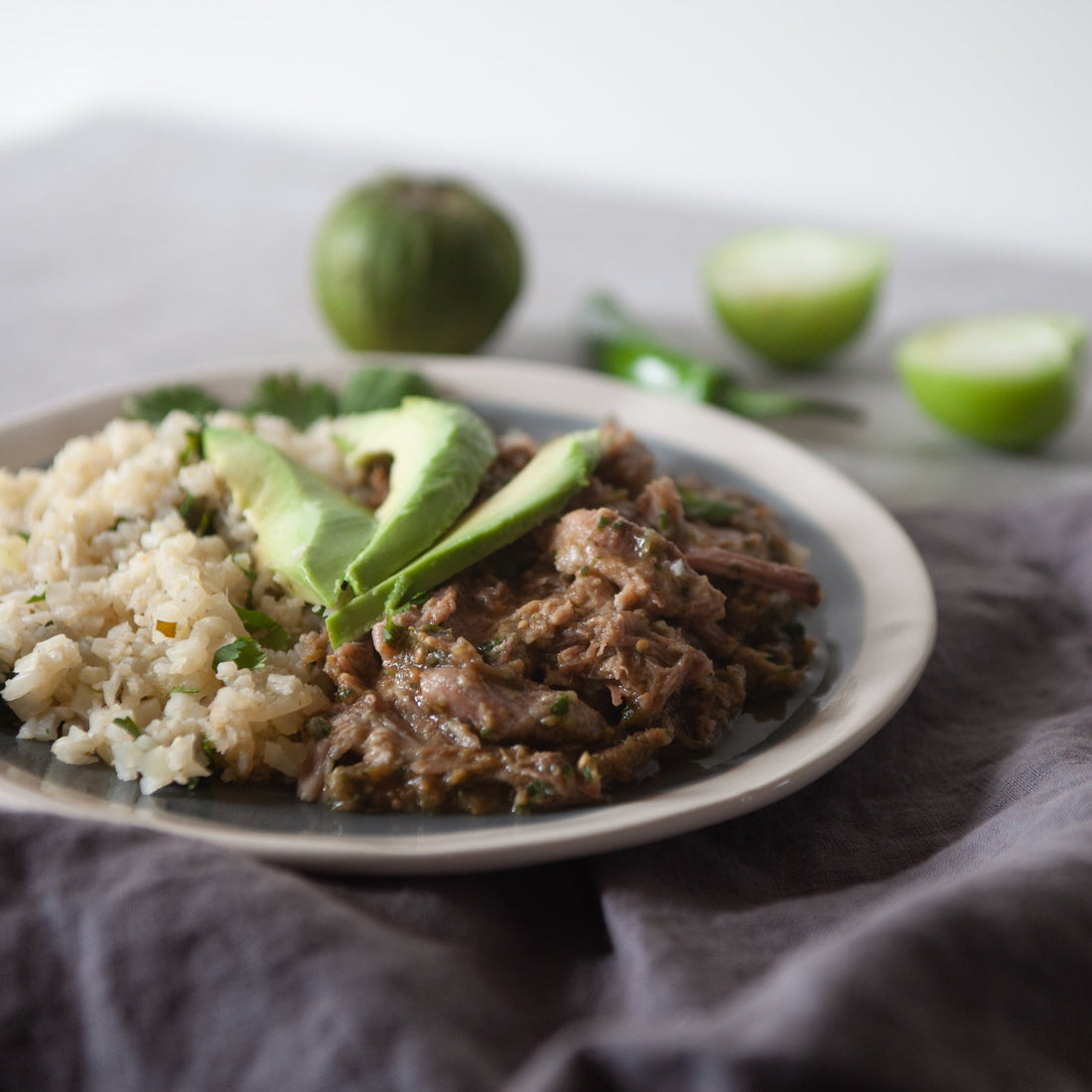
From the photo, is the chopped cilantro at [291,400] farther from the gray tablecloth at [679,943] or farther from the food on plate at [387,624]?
the gray tablecloth at [679,943]

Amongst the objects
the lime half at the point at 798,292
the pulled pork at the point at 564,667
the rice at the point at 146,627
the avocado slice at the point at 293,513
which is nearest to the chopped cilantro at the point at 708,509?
the pulled pork at the point at 564,667

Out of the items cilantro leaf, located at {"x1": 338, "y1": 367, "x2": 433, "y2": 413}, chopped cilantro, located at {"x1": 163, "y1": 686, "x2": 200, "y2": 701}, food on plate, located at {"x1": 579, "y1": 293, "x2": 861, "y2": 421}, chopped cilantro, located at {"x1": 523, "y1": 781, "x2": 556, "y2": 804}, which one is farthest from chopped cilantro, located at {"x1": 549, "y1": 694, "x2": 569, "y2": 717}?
food on plate, located at {"x1": 579, "y1": 293, "x2": 861, "y2": 421}

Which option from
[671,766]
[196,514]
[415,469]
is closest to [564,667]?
[671,766]

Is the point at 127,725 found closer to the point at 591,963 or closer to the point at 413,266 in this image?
the point at 591,963

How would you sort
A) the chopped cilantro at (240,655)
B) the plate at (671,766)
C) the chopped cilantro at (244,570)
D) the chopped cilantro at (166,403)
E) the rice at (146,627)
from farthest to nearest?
Answer: the chopped cilantro at (166,403), the chopped cilantro at (244,570), the chopped cilantro at (240,655), the rice at (146,627), the plate at (671,766)

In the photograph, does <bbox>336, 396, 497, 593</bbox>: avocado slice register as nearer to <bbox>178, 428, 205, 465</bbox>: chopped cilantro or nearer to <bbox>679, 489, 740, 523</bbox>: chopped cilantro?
<bbox>178, 428, 205, 465</bbox>: chopped cilantro

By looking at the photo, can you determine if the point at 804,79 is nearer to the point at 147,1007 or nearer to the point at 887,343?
the point at 887,343
